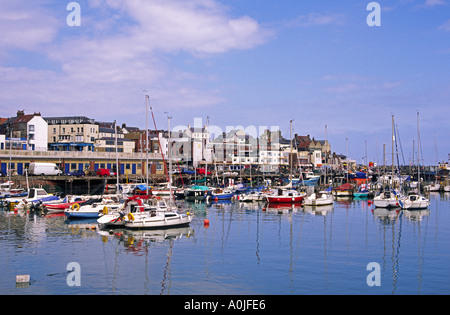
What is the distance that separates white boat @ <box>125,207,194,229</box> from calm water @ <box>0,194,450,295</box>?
1167 mm

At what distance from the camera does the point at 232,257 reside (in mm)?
35688

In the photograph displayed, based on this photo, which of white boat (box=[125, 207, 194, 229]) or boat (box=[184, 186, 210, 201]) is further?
boat (box=[184, 186, 210, 201])

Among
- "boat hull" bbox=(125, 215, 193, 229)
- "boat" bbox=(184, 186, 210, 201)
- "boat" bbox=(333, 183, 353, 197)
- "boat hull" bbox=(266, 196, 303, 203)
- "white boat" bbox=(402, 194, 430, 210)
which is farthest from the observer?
"boat" bbox=(333, 183, 353, 197)

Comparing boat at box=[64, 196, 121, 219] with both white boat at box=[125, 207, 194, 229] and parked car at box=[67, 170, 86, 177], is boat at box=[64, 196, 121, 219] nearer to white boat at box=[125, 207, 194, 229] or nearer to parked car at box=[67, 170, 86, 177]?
white boat at box=[125, 207, 194, 229]

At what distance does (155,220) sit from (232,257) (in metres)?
14.9

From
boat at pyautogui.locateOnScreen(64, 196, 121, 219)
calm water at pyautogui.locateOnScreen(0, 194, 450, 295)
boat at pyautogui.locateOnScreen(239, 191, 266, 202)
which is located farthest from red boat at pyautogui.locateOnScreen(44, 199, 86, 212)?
boat at pyautogui.locateOnScreen(239, 191, 266, 202)

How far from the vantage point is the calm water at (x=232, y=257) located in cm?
2750

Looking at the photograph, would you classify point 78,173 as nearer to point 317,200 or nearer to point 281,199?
point 281,199

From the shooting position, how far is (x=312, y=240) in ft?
144

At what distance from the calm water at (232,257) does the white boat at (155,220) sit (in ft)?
3.83

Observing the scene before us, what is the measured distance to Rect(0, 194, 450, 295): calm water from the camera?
27500mm

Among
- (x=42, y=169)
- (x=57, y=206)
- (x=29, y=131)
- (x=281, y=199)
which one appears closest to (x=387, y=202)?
(x=281, y=199)
